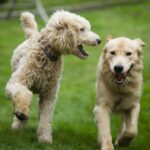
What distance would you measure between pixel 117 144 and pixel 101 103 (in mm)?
673

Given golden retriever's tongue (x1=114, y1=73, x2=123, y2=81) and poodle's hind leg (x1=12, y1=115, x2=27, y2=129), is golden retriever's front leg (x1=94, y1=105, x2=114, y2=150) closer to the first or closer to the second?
golden retriever's tongue (x1=114, y1=73, x2=123, y2=81)

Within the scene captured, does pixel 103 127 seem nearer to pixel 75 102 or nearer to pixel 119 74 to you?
pixel 119 74

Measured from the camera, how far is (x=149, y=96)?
12461mm

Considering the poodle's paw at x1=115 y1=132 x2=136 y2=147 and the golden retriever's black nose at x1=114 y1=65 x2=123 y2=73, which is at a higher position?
the golden retriever's black nose at x1=114 y1=65 x2=123 y2=73

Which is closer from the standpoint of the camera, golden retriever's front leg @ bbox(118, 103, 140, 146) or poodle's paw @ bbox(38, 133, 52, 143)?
golden retriever's front leg @ bbox(118, 103, 140, 146)

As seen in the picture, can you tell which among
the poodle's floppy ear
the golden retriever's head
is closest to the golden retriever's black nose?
the golden retriever's head

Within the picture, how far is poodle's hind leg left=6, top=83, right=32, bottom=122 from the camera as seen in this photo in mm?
7451

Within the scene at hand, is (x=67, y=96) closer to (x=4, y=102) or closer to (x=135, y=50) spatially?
(x=4, y=102)

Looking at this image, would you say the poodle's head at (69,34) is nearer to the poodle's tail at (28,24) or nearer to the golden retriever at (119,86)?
the golden retriever at (119,86)

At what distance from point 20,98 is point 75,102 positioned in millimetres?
5235

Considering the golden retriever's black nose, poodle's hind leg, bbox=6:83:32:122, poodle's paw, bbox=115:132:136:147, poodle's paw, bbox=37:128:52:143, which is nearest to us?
poodle's hind leg, bbox=6:83:32:122

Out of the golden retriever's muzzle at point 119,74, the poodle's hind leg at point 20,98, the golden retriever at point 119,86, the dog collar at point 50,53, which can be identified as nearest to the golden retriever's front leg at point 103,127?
the golden retriever at point 119,86

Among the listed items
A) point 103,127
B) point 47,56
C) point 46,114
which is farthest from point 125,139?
point 47,56

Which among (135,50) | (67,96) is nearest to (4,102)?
(67,96)
